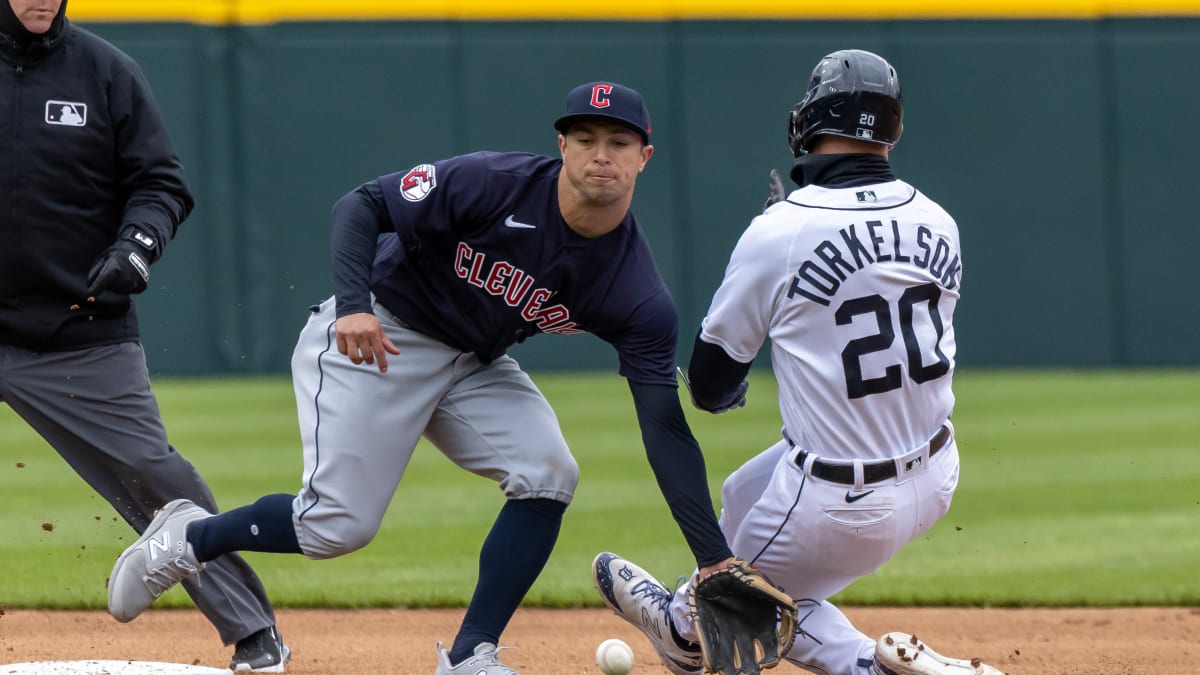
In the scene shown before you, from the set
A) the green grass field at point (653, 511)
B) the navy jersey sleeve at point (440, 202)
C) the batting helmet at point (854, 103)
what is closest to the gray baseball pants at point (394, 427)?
the navy jersey sleeve at point (440, 202)

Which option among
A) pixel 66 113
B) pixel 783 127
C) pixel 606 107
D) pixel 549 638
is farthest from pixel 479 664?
pixel 783 127

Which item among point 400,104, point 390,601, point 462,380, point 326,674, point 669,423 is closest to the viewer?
point 669,423

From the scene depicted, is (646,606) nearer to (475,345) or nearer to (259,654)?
(475,345)

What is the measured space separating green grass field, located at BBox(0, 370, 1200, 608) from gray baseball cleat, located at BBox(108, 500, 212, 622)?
2.48 ft

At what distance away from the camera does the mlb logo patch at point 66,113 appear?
4.06 meters

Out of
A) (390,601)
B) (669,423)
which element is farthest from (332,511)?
(390,601)

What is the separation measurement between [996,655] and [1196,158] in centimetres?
1116

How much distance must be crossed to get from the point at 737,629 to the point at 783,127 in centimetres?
1148

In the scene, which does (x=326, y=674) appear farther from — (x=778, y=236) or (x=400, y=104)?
(x=400, y=104)

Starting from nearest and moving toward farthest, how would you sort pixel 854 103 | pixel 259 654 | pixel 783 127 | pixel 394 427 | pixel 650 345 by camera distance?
pixel 854 103, pixel 650 345, pixel 394 427, pixel 259 654, pixel 783 127

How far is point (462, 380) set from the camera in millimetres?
3947

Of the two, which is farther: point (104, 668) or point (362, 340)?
point (104, 668)

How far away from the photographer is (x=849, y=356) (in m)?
3.34

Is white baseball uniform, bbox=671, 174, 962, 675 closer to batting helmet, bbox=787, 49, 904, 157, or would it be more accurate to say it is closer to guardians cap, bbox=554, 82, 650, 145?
batting helmet, bbox=787, 49, 904, 157
